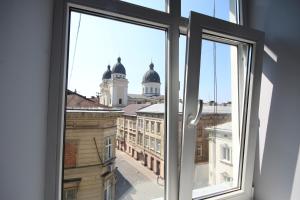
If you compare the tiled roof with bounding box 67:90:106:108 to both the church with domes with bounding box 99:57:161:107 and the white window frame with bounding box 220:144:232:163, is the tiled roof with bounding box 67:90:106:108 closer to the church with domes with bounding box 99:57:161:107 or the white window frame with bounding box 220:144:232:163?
the church with domes with bounding box 99:57:161:107

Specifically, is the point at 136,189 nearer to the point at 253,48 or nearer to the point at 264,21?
the point at 253,48

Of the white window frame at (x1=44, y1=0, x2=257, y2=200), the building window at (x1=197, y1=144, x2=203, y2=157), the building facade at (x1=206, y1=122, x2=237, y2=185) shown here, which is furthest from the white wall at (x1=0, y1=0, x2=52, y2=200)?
the building facade at (x1=206, y1=122, x2=237, y2=185)

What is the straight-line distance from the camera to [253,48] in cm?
151

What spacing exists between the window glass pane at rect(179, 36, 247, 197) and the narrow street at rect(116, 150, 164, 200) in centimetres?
30

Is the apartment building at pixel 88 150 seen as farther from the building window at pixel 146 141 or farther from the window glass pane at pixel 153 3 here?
the window glass pane at pixel 153 3

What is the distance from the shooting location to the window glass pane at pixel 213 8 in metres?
1.42

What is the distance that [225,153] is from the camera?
1601mm

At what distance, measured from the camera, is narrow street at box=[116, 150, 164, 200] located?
1.23 metres

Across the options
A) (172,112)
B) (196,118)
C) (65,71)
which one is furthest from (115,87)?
(196,118)

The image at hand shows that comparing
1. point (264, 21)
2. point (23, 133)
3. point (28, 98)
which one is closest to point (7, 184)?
point (23, 133)

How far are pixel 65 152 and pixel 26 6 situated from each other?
0.70m

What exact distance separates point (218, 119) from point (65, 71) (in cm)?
111

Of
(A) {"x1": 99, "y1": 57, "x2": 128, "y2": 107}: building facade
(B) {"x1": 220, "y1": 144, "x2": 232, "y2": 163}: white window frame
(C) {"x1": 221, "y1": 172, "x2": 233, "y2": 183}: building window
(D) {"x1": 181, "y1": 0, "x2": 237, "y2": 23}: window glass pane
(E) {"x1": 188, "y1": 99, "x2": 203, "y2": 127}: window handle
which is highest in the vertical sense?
(D) {"x1": 181, "y1": 0, "x2": 237, "y2": 23}: window glass pane

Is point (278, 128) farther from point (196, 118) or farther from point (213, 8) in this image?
point (213, 8)
